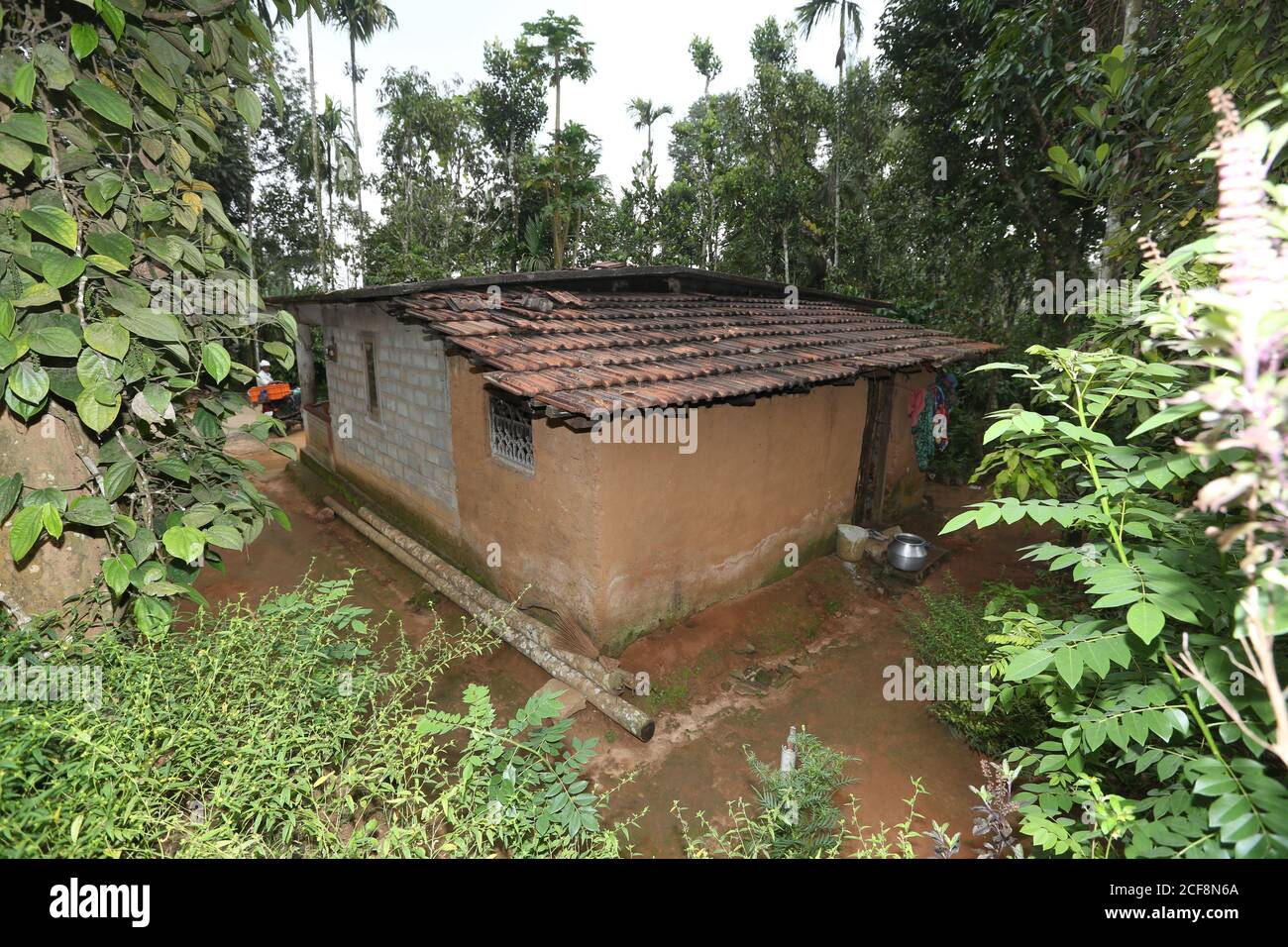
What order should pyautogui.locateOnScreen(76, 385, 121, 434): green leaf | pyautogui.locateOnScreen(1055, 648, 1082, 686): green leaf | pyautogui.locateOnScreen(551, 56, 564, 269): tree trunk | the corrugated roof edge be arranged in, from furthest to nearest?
1. pyautogui.locateOnScreen(551, 56, 564, 269): tree trunk
2. the corrugated roof edge
3. pyautogui.locateOnScreen(76, 385, 121, 434): green leaf
4. pyautogui.locateOnScreen(1055, 648, 1082, 686): green leaf

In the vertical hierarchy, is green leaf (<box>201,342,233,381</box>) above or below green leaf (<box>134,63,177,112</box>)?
below

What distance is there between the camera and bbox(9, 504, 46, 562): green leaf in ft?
6.98

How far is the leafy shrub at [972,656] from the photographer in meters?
4.82

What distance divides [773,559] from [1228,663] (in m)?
6.26

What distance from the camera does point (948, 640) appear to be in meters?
6.02

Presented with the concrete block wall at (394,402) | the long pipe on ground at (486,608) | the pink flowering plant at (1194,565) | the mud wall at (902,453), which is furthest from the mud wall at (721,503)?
the pink flowering plant at (1194,565)

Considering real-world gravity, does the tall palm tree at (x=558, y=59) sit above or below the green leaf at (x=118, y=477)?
above

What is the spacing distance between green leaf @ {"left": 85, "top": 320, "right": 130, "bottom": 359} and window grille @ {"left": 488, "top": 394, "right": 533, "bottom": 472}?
4465mm

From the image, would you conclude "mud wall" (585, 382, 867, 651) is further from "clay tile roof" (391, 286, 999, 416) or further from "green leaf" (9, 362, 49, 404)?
"green leaf" (9, 362, 49, 404)

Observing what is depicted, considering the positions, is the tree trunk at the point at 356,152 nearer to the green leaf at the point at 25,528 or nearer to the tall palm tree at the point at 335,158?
the tall palm tree at the point at 335,158

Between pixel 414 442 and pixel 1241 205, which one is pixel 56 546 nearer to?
pixel 1241 205

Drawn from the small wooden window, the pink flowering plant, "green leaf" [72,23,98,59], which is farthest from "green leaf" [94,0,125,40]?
the small wooden window

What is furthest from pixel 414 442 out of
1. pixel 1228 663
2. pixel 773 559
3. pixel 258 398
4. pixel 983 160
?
pixel 983 160

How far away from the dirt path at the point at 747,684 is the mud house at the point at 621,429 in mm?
607
